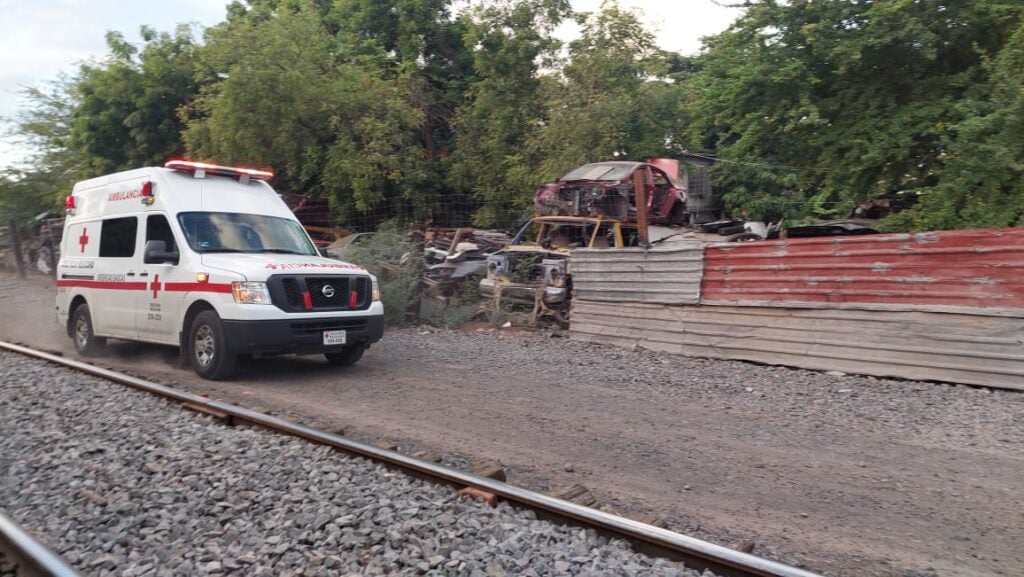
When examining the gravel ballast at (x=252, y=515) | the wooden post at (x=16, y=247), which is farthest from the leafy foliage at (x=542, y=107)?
the gravel ballast at (x=252, y=515)

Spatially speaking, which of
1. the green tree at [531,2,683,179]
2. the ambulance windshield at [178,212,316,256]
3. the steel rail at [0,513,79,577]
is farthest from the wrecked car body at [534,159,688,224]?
the steel rail at [0,513,79,577]

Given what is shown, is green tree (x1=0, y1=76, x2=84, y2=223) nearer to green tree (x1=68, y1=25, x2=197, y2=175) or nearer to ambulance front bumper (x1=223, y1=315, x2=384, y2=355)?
green tree (x1=68, y1=25, x2=197, y2=175)

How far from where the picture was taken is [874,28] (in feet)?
37.4

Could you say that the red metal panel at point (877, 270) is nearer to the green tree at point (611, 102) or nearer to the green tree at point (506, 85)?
the green tree at point (611, 102)

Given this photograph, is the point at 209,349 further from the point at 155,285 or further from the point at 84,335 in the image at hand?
the point at 84,335

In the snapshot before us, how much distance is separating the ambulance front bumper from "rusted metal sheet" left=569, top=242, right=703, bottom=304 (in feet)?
14.7

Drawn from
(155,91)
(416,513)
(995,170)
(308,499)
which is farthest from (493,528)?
(155,91)

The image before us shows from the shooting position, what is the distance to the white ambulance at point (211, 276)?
8281 mm

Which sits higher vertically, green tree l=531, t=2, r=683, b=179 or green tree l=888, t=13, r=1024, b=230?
green tree l=531, t=2, r=683, b=179

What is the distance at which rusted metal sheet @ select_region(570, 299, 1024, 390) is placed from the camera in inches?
298

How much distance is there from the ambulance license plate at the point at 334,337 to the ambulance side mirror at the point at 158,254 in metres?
2.05

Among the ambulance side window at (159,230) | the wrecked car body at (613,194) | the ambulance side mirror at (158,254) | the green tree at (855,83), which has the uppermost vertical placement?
the green tree at (855,83)

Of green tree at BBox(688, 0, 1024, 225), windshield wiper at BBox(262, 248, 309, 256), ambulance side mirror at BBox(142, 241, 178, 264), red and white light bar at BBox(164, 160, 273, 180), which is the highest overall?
green tree at BBox(688, 0, 1024, 225)

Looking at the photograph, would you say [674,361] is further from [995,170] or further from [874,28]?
[874,28]
